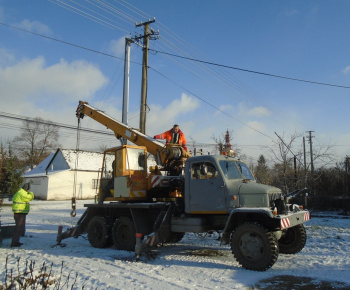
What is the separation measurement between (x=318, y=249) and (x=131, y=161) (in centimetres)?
576

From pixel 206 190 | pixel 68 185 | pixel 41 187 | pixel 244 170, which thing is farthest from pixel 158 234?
pixel 41 187

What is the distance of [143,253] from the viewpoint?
8.21 m

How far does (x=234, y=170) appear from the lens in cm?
806

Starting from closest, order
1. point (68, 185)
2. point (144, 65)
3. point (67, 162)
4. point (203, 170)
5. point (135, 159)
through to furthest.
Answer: point (203, 170) < point (135, 159) < point (144, 65) < point (68, 185) < point (67, 162)

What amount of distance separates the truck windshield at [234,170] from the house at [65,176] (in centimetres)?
2762

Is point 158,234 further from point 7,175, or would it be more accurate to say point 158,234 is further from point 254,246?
point 7,175

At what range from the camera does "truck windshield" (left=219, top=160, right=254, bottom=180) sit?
25.6 feet

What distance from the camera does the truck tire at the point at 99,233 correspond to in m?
9.32

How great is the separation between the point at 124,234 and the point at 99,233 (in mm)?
988

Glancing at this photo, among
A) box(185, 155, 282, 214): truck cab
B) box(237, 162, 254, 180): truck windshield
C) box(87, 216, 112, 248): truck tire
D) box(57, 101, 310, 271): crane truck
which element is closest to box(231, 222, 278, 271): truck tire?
box(57, 101, 310, 271): crane truck

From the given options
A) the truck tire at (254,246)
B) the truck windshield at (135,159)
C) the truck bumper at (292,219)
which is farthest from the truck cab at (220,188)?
the truck windshield at (135,159)

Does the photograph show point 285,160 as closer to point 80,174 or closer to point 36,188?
point 80,174

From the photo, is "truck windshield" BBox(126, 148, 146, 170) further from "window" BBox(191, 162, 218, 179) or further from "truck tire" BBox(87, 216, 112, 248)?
"window" BBox(191, 162, 218, 179)

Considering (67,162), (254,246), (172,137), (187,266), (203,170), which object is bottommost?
(187,266)
